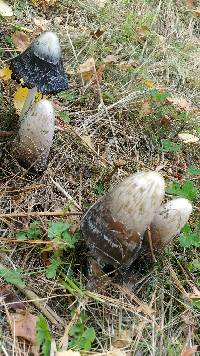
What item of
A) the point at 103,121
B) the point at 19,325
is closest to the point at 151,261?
the point at 19,325

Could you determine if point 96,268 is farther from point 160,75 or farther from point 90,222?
point 160,75

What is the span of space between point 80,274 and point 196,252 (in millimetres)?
776

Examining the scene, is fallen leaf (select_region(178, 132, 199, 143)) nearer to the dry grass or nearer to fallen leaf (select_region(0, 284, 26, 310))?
the dry grass

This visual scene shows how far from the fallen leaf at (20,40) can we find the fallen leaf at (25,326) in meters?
2.02

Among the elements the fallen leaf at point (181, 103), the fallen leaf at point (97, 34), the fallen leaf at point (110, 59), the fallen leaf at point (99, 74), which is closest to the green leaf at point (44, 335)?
the fallen leaf at point (99, 74)

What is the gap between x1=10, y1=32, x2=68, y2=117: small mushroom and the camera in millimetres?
2941

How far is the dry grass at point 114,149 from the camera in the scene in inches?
106

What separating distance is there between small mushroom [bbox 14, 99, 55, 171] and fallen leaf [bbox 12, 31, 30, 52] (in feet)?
2.97

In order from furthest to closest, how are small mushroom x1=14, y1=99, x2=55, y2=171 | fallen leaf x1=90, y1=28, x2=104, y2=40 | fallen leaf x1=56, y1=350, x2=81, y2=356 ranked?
1. fallen leaf x1=90, y1=28, x2=104, y2=40
2. small mushroom x1=14, y1=99, x2=55, y2=171
3. fallen leaf x1=56, y1=350, x2=81, y2=356

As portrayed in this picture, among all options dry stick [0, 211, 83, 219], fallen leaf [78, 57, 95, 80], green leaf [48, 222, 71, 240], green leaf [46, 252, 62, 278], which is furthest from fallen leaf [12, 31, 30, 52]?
green leaf [46, 252, 62, 278]

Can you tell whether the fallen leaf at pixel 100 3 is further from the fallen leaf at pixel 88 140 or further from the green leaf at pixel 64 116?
the fallen leaf at pixel 88 140

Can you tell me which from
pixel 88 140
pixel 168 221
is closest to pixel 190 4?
pixel 88 140

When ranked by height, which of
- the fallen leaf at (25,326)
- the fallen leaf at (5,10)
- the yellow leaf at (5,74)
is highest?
the fallen leaf at (5,10)

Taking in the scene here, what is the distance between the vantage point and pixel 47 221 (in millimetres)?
3002
